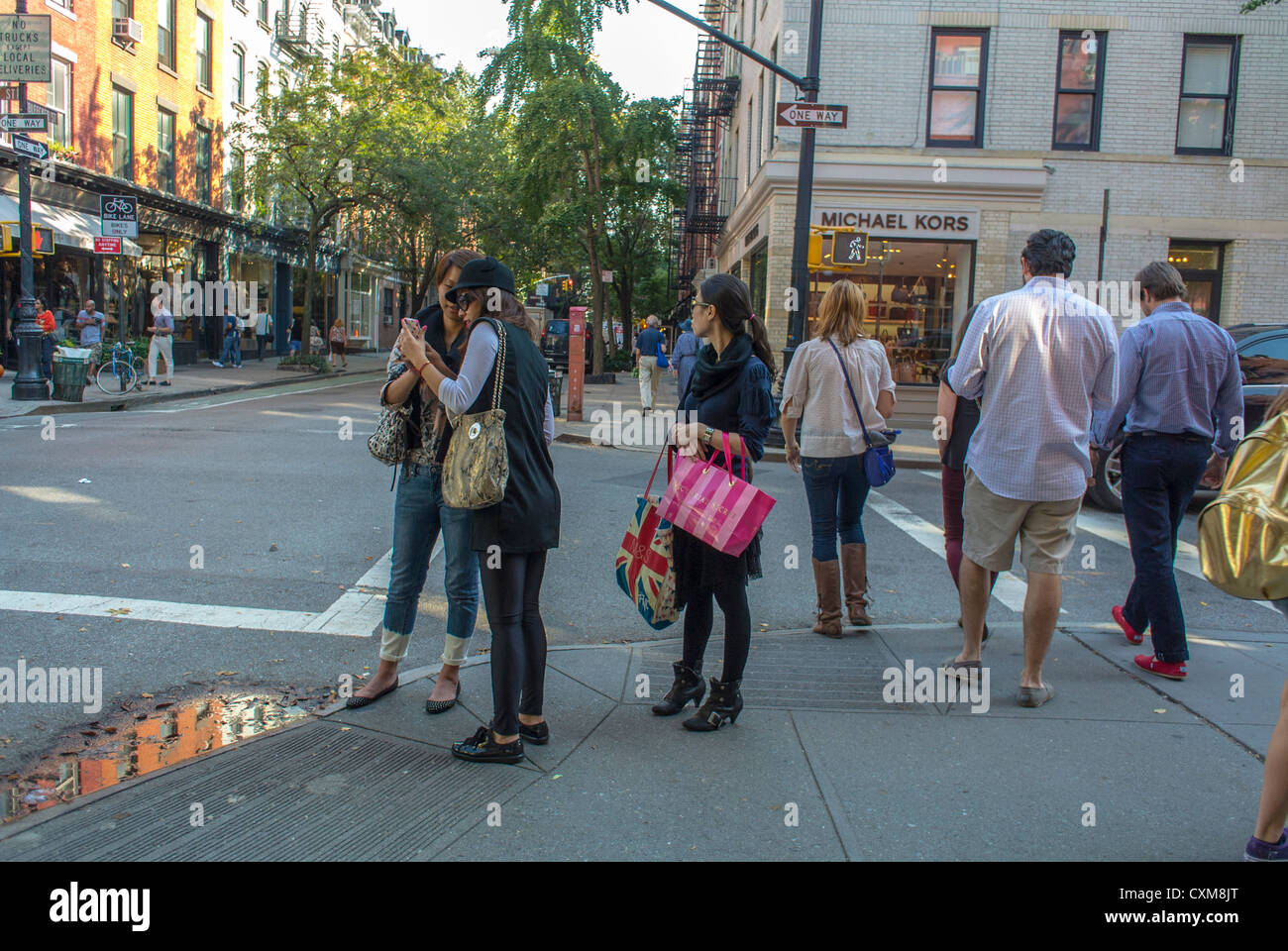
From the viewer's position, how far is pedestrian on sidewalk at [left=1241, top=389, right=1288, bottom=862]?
2.90 meters

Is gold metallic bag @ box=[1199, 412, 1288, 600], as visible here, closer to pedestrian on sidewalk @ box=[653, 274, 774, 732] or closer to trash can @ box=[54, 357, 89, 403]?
pedestrian on sidewalk @ box=[653, 274, 774, 732]

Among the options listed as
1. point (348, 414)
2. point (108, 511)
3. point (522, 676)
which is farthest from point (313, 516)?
point (348, 414)

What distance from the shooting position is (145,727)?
167 inches

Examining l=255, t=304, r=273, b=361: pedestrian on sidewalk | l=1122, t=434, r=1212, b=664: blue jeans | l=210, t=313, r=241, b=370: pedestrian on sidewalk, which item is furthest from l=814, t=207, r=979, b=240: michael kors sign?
l=255, t=304, r=273, b=361: pedestrian on sidewalk

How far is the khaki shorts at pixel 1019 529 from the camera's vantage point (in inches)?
172

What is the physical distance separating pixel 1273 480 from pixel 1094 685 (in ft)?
7.80

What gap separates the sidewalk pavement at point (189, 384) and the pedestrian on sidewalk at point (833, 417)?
13792 mm

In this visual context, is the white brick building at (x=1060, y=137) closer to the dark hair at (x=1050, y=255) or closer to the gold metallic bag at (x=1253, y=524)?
the dark hair at (x=1050, y=255)

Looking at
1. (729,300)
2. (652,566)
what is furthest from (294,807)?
(729,300)

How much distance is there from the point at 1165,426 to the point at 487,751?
11.6ft

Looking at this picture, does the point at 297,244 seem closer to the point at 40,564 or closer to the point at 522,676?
the point at 40,564

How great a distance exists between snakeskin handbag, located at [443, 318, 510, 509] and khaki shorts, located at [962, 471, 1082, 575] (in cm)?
214

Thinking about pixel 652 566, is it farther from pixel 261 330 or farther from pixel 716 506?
pixel 261 330

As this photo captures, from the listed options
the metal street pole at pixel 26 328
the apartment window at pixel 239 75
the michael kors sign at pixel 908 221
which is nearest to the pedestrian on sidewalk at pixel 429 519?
the metal street pole at pixel 26 328
